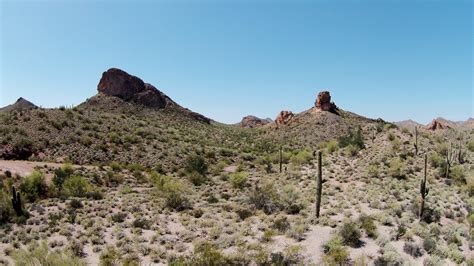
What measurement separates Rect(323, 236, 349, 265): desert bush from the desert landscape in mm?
63

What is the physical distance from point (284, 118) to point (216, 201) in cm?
6675

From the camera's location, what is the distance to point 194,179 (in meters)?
31.8

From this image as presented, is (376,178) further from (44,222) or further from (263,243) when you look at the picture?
(44,222)

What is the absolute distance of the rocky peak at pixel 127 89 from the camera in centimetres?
7556

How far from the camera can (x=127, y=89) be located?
77625 millimetres

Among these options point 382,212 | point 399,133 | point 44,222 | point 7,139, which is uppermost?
point 399,133

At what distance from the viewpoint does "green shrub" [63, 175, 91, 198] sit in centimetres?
2335

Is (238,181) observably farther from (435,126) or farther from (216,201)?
(435,126)

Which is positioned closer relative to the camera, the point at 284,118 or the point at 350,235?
the point at 350,235

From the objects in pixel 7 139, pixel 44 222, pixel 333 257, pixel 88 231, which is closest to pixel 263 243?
pixel 333 257

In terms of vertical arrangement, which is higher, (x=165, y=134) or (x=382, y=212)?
(x=165, y=134)

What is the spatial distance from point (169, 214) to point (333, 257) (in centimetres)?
1152

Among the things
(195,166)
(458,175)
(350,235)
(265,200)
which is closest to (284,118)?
(195,166)

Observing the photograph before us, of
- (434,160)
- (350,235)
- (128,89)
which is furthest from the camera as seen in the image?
(128,89)
